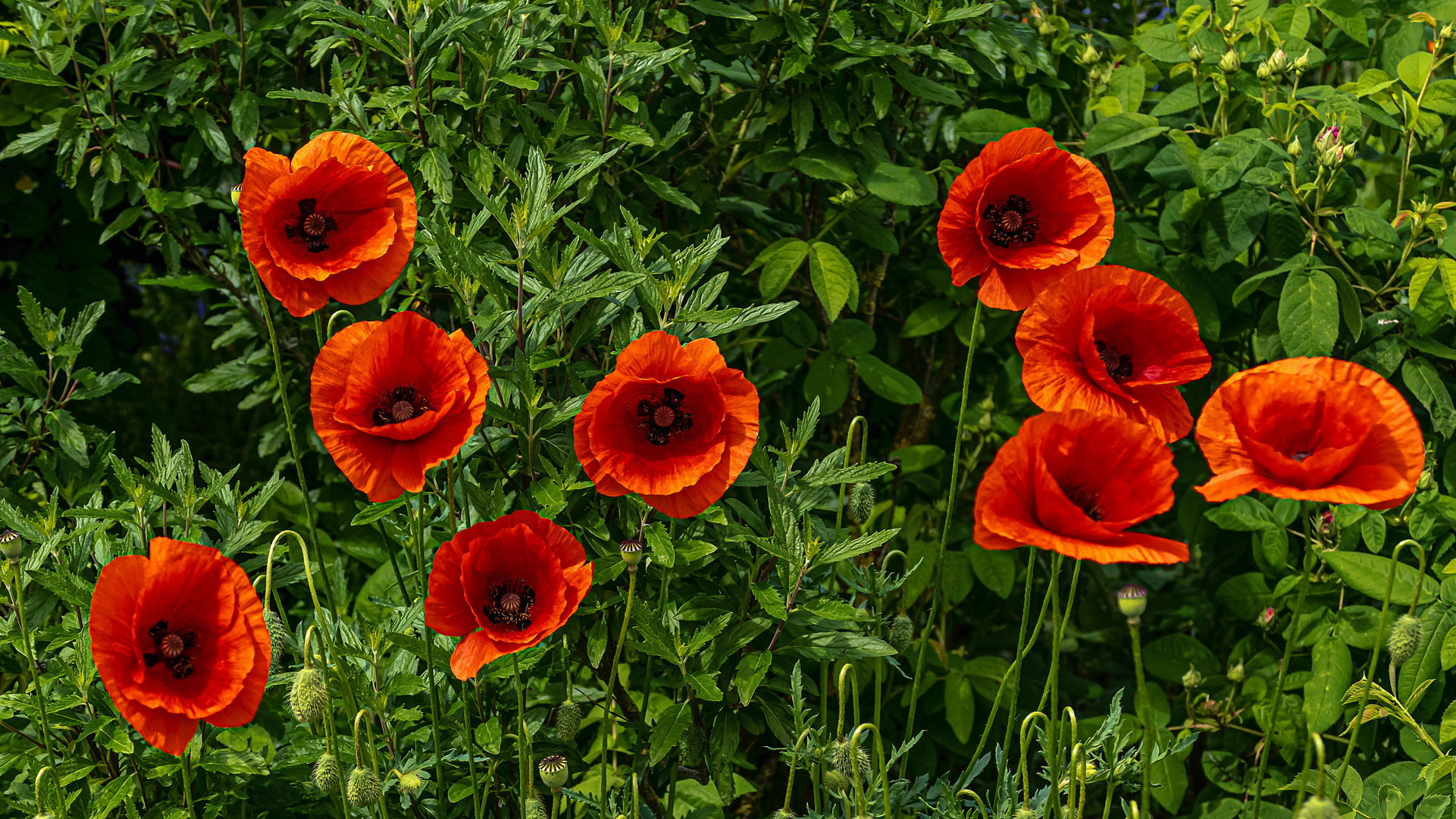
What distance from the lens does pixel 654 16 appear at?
8.04ft

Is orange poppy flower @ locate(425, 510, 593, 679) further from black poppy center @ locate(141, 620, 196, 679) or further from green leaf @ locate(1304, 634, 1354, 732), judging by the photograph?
green leaf @ locate(1304, 634, 1354, 732)

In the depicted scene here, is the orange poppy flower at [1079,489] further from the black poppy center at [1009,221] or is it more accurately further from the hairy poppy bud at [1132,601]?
the black poppy center at [1009,221]

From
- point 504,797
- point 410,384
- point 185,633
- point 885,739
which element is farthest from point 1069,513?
point 885,739

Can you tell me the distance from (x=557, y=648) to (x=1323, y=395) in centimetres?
119

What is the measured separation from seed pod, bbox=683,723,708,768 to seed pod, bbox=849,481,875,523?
0.43m

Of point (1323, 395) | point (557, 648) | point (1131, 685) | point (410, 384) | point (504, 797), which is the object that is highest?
point (1323, 395)

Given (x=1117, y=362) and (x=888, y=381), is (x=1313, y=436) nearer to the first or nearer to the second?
(x=1117, y=362)

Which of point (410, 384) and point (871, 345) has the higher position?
point (410, 384)

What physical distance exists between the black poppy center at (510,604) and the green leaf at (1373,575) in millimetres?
1403

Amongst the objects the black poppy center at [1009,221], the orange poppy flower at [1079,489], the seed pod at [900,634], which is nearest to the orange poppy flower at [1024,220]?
the black poppy center at [1009,221]

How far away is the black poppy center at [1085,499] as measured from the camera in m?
1.44

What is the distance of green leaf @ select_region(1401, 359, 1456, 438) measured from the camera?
2.29 m

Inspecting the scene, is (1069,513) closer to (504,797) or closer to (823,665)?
(823,665)

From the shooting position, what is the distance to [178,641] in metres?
1.45
